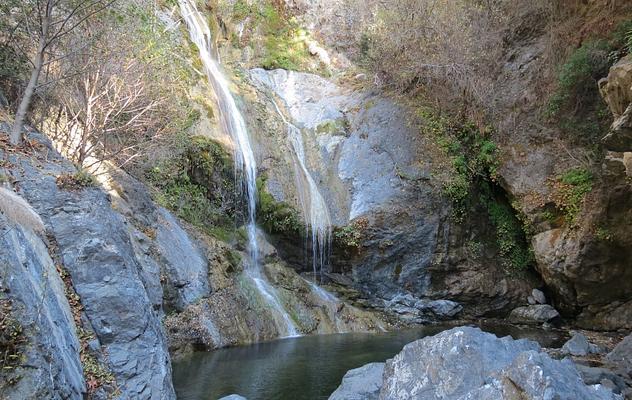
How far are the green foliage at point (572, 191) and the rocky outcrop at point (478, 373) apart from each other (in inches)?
343

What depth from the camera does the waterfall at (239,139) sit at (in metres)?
13.6

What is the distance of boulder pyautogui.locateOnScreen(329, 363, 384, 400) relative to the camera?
6699 mm

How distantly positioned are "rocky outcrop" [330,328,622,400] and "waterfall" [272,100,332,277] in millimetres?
9553

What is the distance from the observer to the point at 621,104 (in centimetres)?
913

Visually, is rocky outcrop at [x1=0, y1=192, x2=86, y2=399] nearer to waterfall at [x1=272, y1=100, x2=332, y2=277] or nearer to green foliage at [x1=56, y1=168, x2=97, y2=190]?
green foliage at [x1=56, y1=168, x2=97, y2=190]

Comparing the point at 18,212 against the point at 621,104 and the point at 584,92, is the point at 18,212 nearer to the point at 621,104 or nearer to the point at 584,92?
the point at 621,104

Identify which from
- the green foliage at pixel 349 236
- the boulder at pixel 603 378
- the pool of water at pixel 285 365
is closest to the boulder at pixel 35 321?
the pool of water at pixel 285 365

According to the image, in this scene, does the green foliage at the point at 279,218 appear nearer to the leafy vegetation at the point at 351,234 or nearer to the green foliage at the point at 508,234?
the leafy vegetation at the point at 351,234

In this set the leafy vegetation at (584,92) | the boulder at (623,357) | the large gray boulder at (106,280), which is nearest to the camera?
the large gray boulder at (106,280)

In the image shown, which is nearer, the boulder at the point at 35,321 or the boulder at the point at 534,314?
the boulder at the point at 35,321

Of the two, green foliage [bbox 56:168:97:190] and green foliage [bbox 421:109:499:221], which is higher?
green foliage [bbox 421:109:499:221]

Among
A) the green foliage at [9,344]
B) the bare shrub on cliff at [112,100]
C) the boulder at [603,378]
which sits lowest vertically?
the boulder at [603,378]

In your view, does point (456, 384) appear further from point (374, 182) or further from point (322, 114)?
point (322, 114)

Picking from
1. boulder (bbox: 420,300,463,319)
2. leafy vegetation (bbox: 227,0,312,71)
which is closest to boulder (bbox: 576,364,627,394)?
boulder (bbox: 420,300,463,319)
